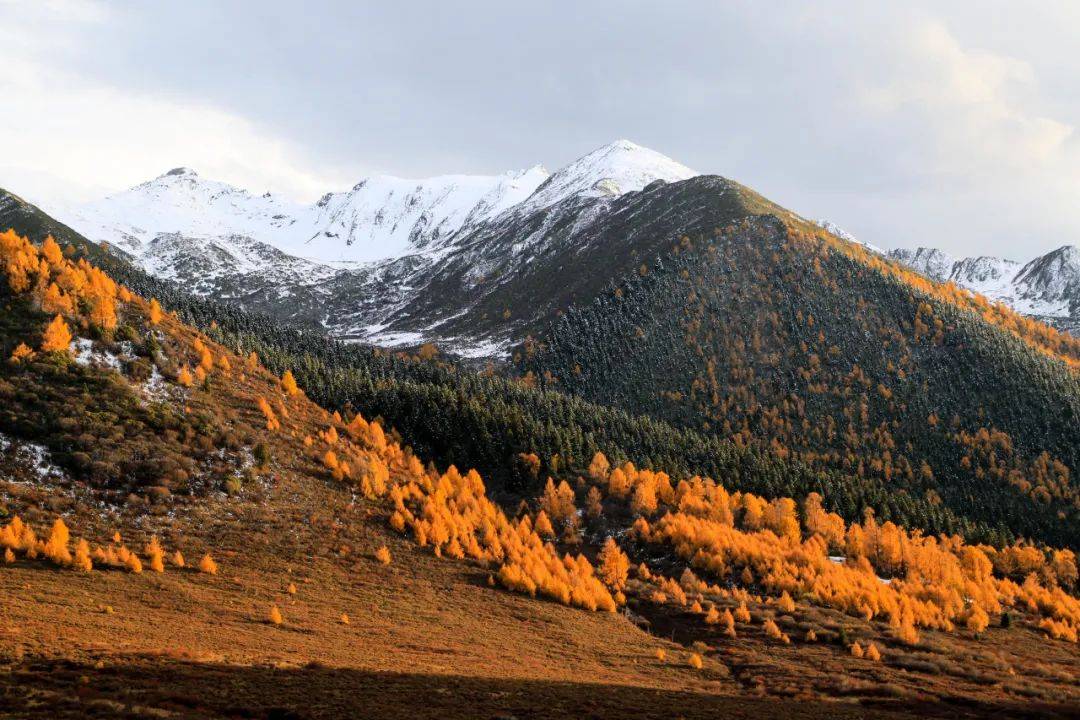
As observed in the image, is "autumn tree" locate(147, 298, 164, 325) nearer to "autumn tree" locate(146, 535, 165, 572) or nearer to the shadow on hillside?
"autumn tree" locate(146, 535, 165, 572)

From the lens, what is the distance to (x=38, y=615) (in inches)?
1964

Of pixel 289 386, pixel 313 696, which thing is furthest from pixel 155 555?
pixel 289 386

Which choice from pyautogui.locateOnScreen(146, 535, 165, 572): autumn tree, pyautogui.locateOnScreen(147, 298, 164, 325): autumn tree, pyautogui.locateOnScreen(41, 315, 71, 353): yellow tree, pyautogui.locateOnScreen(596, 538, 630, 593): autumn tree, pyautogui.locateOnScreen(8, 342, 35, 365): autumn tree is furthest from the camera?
pyautogui.locateOnScreen(147, 298, 164, 325): autumn tree

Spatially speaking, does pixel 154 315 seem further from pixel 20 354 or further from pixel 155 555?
pixel 155 555

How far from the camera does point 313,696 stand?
4041cm

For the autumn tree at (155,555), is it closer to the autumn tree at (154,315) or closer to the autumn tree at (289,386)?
the autumn tree at (154,315)

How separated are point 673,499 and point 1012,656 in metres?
86.0

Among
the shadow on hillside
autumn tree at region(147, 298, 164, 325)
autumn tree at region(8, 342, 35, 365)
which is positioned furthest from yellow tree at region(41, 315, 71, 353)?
the shadow on hillside

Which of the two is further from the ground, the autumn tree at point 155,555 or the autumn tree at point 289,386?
the autumn tree at point 289,386

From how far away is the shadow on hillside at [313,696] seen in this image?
1347 inches

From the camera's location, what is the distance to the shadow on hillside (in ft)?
112

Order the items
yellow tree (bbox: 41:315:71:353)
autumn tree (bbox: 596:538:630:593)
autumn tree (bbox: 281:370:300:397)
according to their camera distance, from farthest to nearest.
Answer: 1. autumn tree (bbox: 281:370:300:397)
2. autumn tree (bbox: 596:538:630:593)
3. yellow tree (bbox: 41:315:71:353)

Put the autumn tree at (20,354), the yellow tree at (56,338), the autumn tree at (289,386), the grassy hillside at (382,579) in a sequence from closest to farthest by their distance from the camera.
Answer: the grassy hillside at (382,579), the autumn tree at (20,354), the yellow tree at (56,338), the autumn tree at (289,386)

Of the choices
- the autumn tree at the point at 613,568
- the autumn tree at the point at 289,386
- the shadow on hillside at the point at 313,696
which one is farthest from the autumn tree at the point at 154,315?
the shadow on hillside at the point at 313,696
